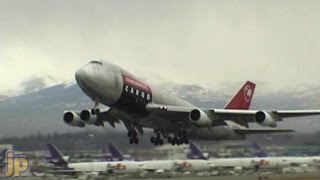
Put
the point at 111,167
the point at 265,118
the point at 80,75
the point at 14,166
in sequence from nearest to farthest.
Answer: the point at 80,75
the point at 265,118
the point at 14,166
the point at 111,167

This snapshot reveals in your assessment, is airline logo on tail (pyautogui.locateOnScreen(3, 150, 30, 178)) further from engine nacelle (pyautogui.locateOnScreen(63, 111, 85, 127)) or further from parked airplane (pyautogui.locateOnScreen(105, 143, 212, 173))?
parked airplane (pyautogui.locateOnScreen(105, 143, 212, 173))

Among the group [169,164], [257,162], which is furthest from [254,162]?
[169,164]

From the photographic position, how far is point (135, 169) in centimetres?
8088

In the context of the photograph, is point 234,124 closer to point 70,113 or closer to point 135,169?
point 70,113

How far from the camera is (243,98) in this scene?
61.3m

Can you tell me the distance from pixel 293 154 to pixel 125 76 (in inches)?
2335

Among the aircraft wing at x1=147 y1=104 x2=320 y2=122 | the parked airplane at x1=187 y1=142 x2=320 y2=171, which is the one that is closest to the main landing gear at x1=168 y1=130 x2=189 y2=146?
the aircraft wing at x1=147 y1=104 x2=320 y2=122

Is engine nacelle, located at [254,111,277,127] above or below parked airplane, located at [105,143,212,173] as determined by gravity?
below

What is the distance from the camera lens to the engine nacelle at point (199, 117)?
4456cm

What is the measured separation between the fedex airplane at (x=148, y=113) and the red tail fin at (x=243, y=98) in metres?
7.29

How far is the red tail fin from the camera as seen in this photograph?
60.1 metres

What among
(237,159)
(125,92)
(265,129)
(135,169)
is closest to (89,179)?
(135,169)

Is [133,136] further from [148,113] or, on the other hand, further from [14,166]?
[14,166]

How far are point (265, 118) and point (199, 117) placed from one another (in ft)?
16.4
